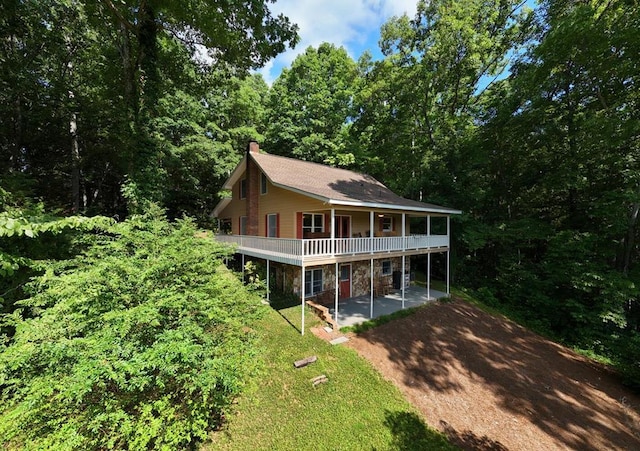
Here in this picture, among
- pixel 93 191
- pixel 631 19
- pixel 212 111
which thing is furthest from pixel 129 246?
pixel 93 191

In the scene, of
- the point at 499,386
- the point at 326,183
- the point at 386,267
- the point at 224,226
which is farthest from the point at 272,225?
the point at 499,386

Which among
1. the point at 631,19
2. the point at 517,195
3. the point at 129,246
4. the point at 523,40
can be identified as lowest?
the point at 129,246

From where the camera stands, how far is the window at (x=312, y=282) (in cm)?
1218

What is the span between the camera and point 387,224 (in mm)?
15391

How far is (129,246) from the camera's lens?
695 cm

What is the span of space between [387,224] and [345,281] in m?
4.53

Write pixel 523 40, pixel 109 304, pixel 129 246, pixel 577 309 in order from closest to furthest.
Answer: pixel 109 304 < pixel 129 246 < pixel 577 309 < pixel 523 40

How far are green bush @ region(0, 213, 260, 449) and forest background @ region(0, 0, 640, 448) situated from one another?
1318mm

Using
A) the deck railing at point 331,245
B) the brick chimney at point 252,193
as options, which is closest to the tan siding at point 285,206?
the brick chimney at point 252,193

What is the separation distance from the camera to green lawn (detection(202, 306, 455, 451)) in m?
5.29

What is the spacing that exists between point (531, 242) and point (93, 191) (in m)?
35.5

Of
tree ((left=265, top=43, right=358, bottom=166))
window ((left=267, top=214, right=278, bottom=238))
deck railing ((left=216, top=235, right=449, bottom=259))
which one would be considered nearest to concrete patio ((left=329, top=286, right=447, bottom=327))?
deck railing ((left=216, top=235, right=449, bottom=259))

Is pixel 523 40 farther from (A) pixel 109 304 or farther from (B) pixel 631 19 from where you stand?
(A) pixel 109 304

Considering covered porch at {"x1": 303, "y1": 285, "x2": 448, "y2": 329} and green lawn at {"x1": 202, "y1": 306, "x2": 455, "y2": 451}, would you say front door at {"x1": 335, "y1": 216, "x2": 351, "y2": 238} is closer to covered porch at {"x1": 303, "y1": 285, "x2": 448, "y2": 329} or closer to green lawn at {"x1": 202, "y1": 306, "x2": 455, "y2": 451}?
covered porch at {"x1": 303, "y1": 285, "x2": 448, "y2": 329}
